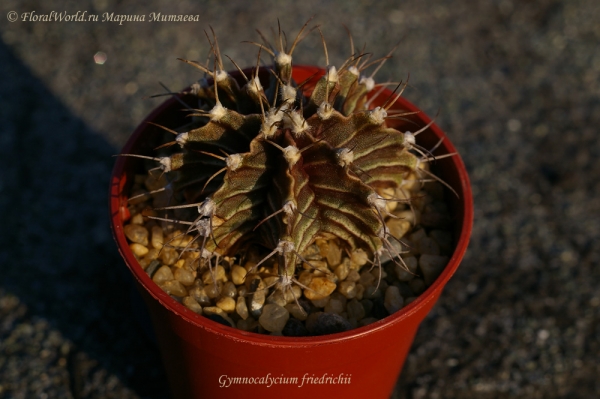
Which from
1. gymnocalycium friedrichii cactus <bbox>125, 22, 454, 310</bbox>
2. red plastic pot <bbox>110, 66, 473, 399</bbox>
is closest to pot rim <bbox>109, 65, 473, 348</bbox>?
red plastic pot <bbox>110, 66, 473, 399</bbox>

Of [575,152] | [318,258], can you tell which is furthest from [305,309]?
[575,152]

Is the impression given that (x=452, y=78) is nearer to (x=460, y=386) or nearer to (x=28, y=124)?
(x=460, y=386)

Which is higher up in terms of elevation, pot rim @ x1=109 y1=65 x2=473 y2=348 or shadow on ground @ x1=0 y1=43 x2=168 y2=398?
pot rim @ x1=109 y1=65 x2=473 y2=348

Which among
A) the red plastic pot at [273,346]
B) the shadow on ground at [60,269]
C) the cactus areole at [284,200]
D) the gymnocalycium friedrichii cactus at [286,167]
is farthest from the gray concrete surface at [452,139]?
the gymnocalycium friedrichii cactus at [286,167]

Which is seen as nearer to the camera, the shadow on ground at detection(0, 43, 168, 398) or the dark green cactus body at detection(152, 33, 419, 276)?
the dark green cactus body at detection(152, 33, 419, 276)

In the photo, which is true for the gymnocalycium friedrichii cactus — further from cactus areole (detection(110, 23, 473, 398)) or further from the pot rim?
the pot rim

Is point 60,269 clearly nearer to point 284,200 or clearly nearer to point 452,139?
point 284,200

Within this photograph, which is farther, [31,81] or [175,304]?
[31,81]
